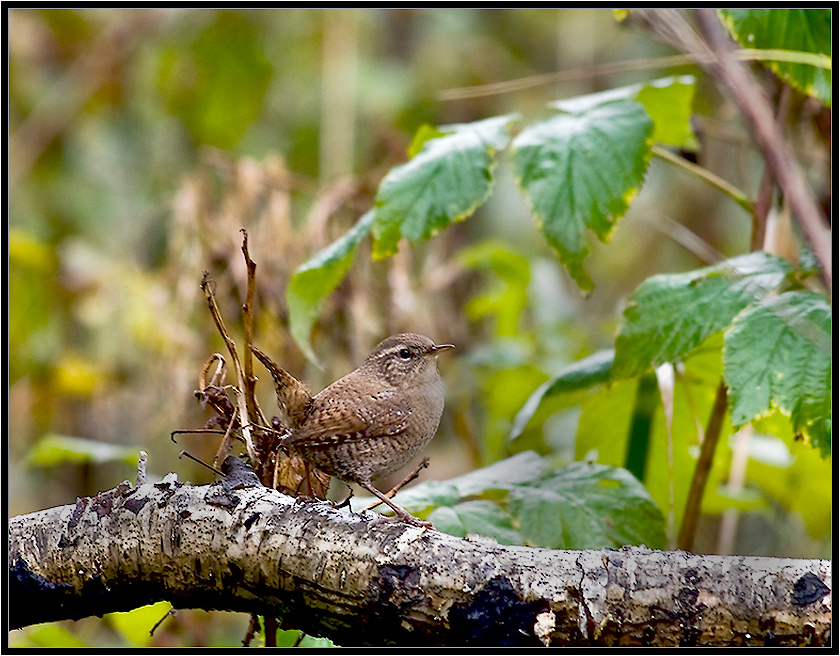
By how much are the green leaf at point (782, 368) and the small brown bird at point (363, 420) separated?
2.20ft

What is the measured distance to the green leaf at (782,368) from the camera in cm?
158

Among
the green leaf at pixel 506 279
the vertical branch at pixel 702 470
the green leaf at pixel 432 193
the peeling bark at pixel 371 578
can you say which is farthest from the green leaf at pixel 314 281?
the green leaf at pixel 506 279

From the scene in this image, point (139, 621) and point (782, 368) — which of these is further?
point (139, 621)

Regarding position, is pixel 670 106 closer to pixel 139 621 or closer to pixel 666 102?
pixel 666 102

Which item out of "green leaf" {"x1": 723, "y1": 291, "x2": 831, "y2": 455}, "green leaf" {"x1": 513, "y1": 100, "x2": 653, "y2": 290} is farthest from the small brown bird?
"green leaf" {"x1": 723, "y1": 291, "x2": 831, "y2": 455}

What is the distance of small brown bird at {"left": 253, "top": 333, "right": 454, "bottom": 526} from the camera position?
6.00 feet

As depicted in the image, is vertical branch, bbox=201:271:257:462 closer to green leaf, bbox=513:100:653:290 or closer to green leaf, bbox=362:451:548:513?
green leaf, bbox=362:451:548:513

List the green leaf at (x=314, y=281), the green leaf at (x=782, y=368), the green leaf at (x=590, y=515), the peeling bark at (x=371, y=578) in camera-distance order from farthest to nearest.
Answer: the green leaf at (x=314, y=281), the green leaf at (x=590, y=515), the green leaf at (x=782, y=368), the peeling bark at (x=371, y=578)

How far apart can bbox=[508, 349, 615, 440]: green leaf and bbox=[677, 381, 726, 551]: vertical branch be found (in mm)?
268

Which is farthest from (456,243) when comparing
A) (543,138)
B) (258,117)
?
(543,138)

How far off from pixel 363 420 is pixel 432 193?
501 mm

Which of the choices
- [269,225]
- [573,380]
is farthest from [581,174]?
[269,225]

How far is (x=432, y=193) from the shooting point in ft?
6.09

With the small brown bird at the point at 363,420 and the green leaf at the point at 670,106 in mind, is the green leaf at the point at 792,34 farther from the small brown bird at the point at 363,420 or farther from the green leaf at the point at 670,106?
the small brown bird at the point at 363,420
